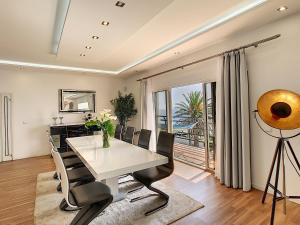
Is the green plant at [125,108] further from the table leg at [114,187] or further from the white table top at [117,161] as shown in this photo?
the table leg at [114,187]

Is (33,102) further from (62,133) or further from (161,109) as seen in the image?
(161,109)

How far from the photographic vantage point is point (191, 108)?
14.7 ft

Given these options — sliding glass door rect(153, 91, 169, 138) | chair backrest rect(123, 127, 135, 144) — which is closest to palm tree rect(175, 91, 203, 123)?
sliding glass door rect(153, 91, 169, 138)

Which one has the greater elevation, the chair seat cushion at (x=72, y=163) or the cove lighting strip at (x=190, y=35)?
the cove lighting strip at (x=190, y=35)

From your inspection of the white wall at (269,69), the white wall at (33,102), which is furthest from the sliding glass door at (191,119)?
the white wall at (33,102)

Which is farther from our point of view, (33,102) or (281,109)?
(33,102)

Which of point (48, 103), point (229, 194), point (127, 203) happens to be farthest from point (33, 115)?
point (229, 194)

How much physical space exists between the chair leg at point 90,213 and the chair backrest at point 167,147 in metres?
0.96

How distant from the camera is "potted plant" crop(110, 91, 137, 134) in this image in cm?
623

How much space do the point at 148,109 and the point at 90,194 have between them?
3660 millimetres

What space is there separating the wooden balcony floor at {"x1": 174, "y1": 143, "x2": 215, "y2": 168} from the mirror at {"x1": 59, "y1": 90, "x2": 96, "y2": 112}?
3.33 meters

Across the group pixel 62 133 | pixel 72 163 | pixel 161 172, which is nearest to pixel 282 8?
pixel 161 172

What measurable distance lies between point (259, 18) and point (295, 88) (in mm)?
1109

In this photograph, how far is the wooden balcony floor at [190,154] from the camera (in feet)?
14.4
